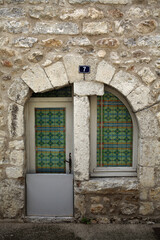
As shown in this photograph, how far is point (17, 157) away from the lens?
3023 millimetres

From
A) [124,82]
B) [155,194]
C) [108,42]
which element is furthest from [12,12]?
[155,194]

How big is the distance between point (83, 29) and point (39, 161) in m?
2.08

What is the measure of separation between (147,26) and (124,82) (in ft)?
2.75

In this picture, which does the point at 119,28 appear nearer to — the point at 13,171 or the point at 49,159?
the point at 49,159

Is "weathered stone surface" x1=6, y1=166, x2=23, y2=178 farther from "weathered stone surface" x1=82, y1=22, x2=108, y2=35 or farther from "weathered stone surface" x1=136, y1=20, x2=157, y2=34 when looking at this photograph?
"weathered stone surface" x1=136, y1=20, x2=157, y2=34

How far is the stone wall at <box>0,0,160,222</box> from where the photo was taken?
2.89 m

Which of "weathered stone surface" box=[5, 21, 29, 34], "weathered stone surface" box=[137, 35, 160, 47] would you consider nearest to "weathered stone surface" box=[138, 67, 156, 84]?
"weathered stone surface" box=[137, 35, 160, 47]

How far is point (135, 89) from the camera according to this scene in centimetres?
→ 297

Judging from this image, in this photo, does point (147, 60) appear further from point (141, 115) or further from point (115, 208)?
point (115, 208)

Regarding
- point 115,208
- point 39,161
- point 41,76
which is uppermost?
point 41,76

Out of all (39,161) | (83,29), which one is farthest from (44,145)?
(83,29)

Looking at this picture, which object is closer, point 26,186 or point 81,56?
point 81,56

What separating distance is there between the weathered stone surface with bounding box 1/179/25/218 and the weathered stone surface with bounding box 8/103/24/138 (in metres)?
0.71

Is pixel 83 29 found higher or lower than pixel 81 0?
lower
